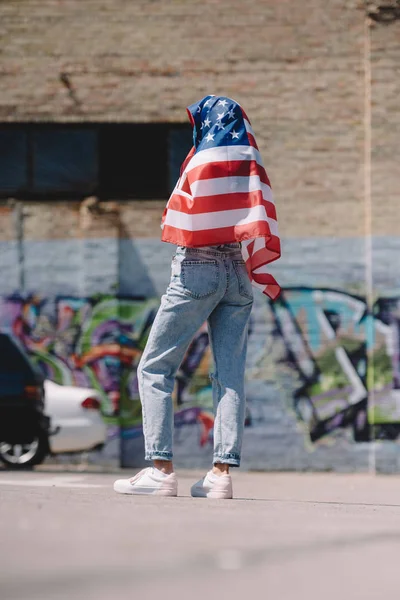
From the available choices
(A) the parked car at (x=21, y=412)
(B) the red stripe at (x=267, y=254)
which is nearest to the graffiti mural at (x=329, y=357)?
(A) the parked car at (x=21, y=412)

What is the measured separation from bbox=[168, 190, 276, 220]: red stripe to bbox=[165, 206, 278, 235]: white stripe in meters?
0.02

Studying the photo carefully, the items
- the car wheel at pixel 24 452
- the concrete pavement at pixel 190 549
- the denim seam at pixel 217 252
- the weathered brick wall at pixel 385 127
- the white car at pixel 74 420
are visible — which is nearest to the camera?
the concrete pavement at pixel 190 549

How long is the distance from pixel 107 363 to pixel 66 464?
1.14m

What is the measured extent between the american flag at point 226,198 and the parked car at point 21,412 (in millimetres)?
5533

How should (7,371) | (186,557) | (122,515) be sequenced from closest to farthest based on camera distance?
(186,557) < (122,515) < (7,371)

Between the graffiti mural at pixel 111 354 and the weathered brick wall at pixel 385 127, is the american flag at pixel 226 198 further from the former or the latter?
the graffiti mural at pixel 111 354

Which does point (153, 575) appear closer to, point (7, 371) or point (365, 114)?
point (7, 371)

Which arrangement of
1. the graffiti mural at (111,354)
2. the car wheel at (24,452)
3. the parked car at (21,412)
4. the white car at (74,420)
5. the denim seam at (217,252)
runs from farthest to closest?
the graffiti mural at (111,354) < the white car at (74,420) < the car wheel at (24,452) < the parked car at (21,412) < the denim seam at (217,252)

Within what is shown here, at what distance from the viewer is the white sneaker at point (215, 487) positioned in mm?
5508

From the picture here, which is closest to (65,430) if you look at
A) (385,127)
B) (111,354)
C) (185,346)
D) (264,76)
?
(111,354)

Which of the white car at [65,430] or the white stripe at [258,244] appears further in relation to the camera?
the white car at [65,430]

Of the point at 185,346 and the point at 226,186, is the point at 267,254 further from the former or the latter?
the point at 185,346

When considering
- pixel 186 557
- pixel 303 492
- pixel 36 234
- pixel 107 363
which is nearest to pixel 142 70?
pixel 36 234

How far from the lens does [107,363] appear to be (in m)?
12.8
